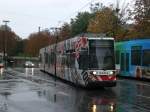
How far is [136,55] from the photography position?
3869 cm

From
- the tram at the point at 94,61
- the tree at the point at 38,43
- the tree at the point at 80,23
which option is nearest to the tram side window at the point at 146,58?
the tram at the point at 94,61

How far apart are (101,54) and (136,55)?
1165cm

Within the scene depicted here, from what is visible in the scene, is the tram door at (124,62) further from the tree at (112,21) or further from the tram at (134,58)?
the tree at (112,21)

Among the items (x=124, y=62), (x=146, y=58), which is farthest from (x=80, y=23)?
(x=146, y=58)

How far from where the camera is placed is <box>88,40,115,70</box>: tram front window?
1073 inches

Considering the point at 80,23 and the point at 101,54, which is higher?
the point at 80,23

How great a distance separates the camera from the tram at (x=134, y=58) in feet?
122

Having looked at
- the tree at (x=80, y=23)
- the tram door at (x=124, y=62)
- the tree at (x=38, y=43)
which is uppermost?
the tree at (x=80, y=23)

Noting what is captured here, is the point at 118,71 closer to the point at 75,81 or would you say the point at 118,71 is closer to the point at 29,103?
the point at 75,81

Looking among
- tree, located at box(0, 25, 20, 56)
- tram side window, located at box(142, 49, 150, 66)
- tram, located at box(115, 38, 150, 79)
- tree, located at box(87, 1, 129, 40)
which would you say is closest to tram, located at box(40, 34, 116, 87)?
tram side window, located at box(142, 49, 150, 66)

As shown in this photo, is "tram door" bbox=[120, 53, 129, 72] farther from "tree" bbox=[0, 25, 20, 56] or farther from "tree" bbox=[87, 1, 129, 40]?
"tree" bbox=[0, 25, 20, 56]

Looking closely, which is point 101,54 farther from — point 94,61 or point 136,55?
point 136,55

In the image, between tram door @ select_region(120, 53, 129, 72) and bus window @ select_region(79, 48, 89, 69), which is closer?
bus window @ select_region(79, 48, 89, 69)

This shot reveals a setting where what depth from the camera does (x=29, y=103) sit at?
19.9 meters
